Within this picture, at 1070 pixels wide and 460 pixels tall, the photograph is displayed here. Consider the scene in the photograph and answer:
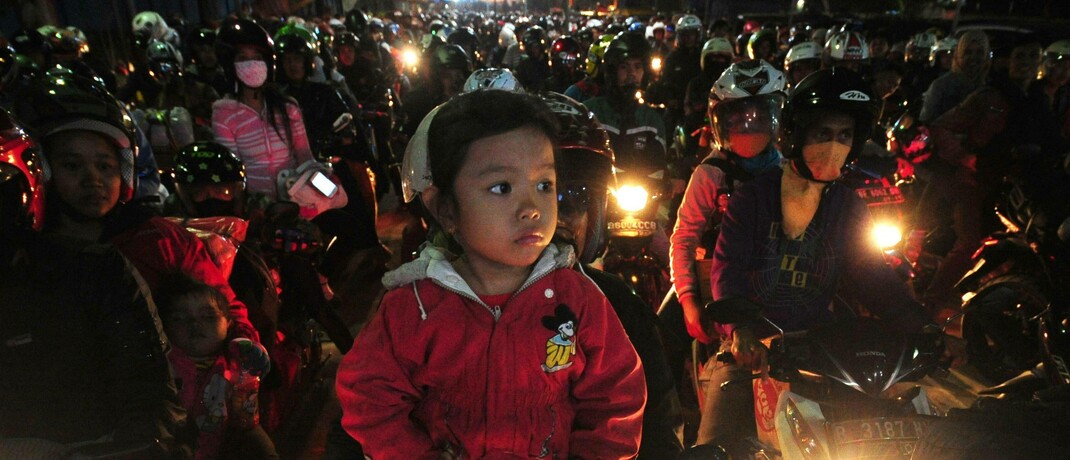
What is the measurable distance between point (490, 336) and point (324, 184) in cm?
363

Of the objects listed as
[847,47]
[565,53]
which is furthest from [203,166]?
[565,53]

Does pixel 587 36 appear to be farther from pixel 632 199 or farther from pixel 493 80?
pixel 632 199

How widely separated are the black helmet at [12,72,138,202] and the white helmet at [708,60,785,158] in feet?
10.5

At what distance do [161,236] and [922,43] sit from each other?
12.8 meters

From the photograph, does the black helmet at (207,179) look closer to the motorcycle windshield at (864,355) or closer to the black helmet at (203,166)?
the black helmet at (203,166)

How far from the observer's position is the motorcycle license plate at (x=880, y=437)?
211 cm

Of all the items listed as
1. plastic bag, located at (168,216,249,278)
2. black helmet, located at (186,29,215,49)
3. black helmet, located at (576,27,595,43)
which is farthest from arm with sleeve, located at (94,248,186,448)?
black helmet, located at (576,27,595,43)

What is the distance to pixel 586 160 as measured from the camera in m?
2.66

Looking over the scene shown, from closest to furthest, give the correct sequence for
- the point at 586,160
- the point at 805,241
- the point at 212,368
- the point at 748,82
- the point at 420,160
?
the point at 420,160
the point at 586,160
the point at 805,241
the point at 212,368
the point at 748,82

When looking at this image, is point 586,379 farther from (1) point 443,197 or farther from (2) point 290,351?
(2) point 290,351

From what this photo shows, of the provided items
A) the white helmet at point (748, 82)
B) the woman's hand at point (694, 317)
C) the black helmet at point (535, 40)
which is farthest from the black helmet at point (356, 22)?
the woman's hand at point (694, 317)

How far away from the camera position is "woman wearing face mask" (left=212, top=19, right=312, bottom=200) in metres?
4.95

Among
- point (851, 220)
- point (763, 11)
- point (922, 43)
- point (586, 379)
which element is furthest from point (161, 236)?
point (763, 11)

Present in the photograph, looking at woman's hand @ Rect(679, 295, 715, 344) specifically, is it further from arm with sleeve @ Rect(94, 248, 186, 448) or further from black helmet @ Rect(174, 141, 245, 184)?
black helmet @ Rect(174, 141, 245, 184)
